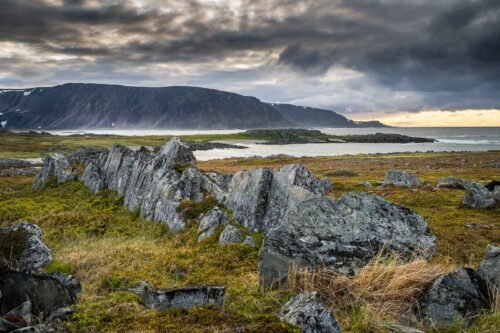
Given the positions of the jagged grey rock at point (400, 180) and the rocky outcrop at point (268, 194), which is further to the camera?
the jagged grey rock at point (400, 180)

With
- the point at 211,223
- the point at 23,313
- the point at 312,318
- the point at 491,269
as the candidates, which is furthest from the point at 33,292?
the point at 211,223

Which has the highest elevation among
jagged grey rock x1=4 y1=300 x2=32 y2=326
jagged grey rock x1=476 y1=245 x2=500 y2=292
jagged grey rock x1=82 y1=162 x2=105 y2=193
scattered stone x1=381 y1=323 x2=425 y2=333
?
jagged grey rock x1=476 y1=245 x2=500 y2=292

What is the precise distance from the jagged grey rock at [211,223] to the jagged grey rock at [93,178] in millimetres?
20651

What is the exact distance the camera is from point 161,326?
21.4ft

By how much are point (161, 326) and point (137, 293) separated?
4.05 meters

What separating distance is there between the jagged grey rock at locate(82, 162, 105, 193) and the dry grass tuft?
3077 centimetres

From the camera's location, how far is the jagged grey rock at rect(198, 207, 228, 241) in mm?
17980

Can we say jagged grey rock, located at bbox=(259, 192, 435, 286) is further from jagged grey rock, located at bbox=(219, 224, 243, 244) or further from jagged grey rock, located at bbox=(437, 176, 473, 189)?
jagged grey rock, located at bbox=(437, 176, 473, 189)

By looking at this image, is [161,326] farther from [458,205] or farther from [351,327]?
[458,205]

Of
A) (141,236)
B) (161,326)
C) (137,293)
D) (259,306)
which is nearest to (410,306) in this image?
(259,306)

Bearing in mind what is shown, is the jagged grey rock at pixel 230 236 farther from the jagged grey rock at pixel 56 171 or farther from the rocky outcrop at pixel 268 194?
the jagged grey rock at pixel 56 171

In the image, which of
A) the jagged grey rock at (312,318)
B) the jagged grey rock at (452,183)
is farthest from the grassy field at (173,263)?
the jagged grey rock at (452,183)

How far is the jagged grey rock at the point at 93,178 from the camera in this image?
3660 centimetres

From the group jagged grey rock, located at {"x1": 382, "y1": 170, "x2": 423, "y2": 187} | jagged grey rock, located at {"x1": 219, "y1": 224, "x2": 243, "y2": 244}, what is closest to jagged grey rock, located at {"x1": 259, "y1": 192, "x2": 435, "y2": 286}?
jagged grey rock, located at {"x1": 219, "y1": 224, "x2": 243, "y2": 244}
